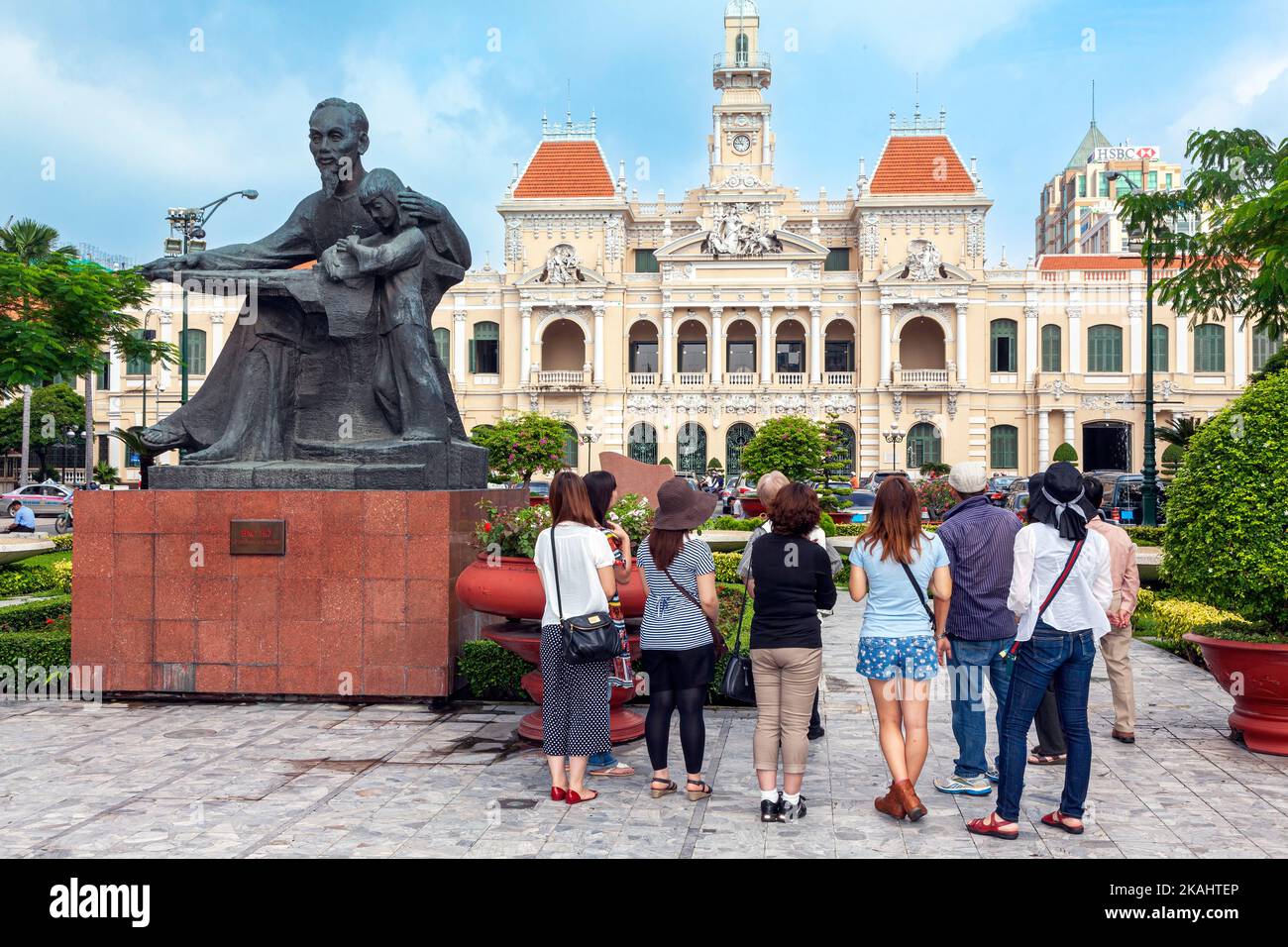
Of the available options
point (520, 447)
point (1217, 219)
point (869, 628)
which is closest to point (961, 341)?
point (520, 447)

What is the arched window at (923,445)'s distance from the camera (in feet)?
157

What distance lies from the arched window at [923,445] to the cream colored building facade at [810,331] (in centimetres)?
9

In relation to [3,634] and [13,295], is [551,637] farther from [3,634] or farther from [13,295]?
[13,295]

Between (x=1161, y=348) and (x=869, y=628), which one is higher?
(x=1161, y=348)

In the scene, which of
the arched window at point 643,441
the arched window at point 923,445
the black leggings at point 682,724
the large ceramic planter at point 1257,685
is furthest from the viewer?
the arched window at point 643,441

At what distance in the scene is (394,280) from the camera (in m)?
7.87

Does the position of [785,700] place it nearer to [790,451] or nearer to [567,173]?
[790,451]

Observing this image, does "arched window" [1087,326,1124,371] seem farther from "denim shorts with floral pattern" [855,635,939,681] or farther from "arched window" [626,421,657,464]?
"denim shorts with floral pattern" [855,635,939,681]

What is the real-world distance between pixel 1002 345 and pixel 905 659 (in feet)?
153

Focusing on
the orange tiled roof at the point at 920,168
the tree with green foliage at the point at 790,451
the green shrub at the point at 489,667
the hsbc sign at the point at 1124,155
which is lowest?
the green shrub at the point at 489,667

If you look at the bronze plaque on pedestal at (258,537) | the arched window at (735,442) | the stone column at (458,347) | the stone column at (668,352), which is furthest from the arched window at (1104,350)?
the bronze plaque on pedestal at (258,537)

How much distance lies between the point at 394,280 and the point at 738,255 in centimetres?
4276

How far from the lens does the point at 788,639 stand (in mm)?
5145

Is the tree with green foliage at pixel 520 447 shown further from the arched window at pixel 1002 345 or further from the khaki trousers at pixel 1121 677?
the khaki trousers at pixel 1121 677
